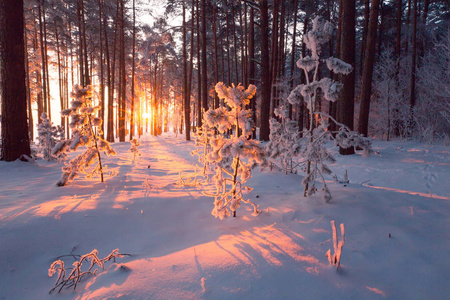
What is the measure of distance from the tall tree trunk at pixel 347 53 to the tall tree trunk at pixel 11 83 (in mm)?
9322

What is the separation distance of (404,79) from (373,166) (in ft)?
43.4

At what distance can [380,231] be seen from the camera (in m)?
2.10

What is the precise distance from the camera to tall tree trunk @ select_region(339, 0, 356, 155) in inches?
306

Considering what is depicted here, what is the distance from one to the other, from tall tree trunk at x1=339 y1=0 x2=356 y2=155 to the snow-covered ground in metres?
5.69

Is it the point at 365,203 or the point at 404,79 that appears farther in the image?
the point at 404,79

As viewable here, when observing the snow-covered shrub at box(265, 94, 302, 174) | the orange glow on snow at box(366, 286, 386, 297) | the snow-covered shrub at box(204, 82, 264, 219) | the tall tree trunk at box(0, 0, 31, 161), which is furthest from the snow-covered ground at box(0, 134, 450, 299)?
the tall tree trunk at box(0, 0, 31, 161)

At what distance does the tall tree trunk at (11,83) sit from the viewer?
5.24m

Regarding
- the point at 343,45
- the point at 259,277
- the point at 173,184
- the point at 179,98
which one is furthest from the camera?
the point at 179,98

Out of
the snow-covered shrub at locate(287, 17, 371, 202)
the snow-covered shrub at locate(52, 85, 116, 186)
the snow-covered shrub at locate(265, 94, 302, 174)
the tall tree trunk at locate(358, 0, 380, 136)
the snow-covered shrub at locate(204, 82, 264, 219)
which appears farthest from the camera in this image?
the tall tree trunk at locate(358, 0, 380, 136)

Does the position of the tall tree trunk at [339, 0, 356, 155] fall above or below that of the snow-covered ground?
above

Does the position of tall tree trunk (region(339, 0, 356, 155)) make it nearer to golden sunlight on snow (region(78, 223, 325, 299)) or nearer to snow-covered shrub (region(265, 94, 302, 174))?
snow-covered shrub (region(265, 94, 302, 174))

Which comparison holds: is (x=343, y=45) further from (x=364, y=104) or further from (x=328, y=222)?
(x=328, y=222)

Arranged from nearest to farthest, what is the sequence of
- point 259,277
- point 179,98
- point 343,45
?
point 259,277, point 343,45, point 179,98

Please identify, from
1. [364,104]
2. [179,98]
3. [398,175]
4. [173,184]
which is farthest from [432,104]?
[179,98]
